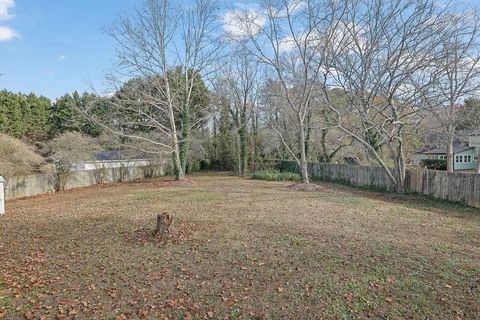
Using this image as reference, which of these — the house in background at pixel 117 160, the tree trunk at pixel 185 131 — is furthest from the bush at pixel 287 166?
the house in background at pixel 117 160

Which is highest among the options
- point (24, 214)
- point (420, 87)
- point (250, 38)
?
point (250, 38)

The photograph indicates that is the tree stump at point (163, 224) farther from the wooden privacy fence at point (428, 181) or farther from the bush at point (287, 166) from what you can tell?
the bush at point (287, 166)

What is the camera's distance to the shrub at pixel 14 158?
489 inches

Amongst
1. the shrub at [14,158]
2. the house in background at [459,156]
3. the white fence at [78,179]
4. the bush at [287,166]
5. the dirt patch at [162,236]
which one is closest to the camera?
the dirt patch at [162,236]

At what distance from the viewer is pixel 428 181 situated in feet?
39.2

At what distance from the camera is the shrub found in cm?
1242

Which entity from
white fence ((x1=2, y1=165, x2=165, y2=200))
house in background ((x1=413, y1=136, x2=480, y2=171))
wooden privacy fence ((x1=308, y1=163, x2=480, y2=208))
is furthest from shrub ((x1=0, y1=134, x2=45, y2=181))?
house in background ((x1=413, y1=136, x2=480, y2=171))

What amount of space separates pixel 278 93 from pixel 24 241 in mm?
17667

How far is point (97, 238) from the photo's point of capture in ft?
21.1

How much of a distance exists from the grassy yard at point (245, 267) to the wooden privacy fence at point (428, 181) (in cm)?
203

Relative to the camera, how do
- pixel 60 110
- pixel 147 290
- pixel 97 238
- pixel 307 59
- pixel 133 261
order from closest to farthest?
pixel 147 290, pixel 133 261, pixel 97 238, pixel 307 59, pixel 60 110

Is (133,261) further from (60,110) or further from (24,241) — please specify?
(60,110)

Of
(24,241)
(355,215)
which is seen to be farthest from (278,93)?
(24,241)

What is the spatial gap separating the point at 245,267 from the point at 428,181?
10.2 metres
